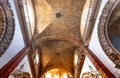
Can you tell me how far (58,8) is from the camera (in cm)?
1309

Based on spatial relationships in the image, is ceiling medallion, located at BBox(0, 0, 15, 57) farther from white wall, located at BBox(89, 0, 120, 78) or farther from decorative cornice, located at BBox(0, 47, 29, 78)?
white wall, located at BBox(89, 0, 120, 78)

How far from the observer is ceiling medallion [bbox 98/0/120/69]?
9.12m

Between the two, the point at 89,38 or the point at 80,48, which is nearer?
the point at 89,38

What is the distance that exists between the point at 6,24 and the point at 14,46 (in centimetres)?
106

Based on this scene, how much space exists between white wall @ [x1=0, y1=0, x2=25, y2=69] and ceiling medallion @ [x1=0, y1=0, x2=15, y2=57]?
32cm

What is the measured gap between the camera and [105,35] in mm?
9938

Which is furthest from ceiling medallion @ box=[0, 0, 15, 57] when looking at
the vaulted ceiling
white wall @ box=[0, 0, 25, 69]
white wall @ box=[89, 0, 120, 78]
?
the vaulted ceiling

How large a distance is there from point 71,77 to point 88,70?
3.85m

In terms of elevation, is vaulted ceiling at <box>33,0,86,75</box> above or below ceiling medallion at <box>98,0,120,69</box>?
above

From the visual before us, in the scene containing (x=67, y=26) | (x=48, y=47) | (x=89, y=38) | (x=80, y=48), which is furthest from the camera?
(x=48, y=47)

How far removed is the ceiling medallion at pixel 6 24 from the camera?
27.5 feet

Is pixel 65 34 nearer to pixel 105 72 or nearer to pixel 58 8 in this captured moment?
pixel 58 8

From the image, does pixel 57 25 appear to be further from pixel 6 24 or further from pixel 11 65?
pixel 11 65

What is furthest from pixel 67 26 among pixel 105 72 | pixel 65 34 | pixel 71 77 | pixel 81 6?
pixel 105 72
